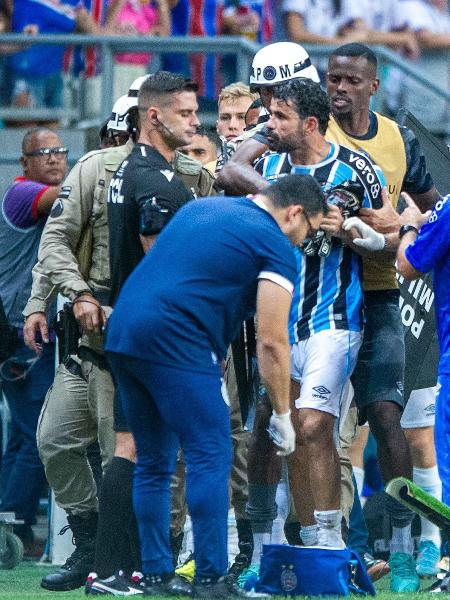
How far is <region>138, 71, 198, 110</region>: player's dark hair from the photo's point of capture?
7230mm

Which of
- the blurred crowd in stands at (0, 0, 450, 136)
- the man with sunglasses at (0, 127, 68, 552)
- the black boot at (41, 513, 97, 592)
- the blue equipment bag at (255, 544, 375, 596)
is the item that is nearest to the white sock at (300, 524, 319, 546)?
the blue equipment bag at (255, 544, 375, 596)

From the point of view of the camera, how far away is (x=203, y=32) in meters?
12.4

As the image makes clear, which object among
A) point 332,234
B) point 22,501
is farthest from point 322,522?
point 22,501

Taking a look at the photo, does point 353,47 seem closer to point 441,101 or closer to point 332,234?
point 332,234

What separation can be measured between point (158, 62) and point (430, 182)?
160 inches

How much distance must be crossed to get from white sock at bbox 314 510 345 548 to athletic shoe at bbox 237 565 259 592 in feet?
1.19

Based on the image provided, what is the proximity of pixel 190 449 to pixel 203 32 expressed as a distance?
6839 millimetres

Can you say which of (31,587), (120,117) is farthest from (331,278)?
(31,587)

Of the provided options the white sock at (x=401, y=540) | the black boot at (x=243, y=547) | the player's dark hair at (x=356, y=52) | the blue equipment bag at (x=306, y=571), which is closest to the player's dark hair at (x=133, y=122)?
the player's dark hair at (x=356, y=52)

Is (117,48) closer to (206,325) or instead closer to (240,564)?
(240,564)

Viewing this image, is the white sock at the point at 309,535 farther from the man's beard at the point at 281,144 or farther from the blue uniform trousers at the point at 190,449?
the man's beard at the point at 281,144

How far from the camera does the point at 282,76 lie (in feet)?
25.7

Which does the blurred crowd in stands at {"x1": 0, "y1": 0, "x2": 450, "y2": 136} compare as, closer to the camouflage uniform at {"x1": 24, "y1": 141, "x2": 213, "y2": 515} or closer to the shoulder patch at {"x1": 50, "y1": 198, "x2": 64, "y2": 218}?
the camouflage uniform at {"x1": 24, "y1": 141, "x2": 213, "y2": 515}

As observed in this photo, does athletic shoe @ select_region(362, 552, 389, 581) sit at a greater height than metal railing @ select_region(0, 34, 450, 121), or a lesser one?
lesser
